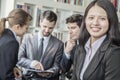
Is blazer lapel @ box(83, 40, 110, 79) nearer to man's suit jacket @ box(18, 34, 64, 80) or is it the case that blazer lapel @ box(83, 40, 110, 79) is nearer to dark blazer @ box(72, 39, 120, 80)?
dark blazer @ box(72, 39, 120, 80)

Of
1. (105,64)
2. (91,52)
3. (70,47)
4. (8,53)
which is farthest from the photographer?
(70,47)

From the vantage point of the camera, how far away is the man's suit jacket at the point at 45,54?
241 centimetres

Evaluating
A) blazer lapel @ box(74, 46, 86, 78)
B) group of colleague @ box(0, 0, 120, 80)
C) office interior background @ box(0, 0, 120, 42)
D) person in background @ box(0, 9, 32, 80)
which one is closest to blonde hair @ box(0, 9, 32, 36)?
group of colleague @ box(0, 0, 120, 80)

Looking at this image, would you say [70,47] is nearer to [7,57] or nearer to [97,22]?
[7,57]

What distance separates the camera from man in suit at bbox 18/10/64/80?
2.39 metres

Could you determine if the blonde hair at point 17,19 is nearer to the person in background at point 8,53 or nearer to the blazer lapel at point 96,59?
the person in background at point 8,53

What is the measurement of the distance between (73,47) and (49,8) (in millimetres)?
1574

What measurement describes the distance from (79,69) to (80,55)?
11 cm

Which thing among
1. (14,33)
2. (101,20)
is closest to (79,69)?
(101,20)

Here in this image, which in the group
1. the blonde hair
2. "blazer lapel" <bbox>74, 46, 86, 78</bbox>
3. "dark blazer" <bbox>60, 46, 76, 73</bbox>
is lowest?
"dark blazer" <bbox>60, 46, 76, 73</bbox>

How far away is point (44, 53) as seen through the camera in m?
2.45

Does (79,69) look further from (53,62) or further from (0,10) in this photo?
(0,10)

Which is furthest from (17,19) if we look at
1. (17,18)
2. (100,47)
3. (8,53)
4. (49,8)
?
(49,8)

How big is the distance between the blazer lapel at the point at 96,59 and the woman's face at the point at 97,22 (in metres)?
0.08
